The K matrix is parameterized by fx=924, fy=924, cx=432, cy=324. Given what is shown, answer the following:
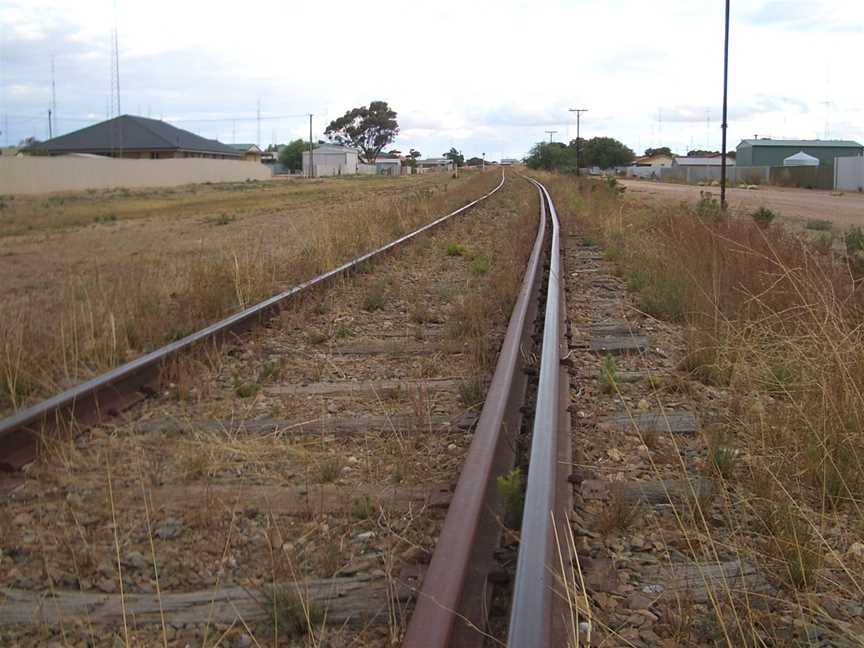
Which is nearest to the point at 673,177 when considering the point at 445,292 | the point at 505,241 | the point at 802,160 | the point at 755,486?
the point at 802,160

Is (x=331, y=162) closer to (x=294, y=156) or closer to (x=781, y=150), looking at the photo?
(x=294, y=156)

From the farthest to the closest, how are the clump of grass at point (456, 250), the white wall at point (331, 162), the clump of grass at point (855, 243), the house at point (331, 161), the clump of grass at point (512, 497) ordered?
1. the house at point (331, 161)
2. the white wall at point (331, 162)
3. the clump of grass at point (456, 250)
4. the clump of grass at point (855, 243)
5. the clump of grass at point (512, 497)

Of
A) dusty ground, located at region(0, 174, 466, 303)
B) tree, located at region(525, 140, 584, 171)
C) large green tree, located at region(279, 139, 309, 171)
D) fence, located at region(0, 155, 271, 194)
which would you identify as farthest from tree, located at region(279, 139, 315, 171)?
dusty ground, located at region(0, 174, 466, 303)

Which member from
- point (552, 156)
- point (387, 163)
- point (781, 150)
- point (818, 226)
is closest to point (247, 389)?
point (818, 226)

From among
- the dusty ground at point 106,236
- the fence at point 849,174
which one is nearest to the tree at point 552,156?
the fence at point 849,174

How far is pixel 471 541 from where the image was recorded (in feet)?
10.0

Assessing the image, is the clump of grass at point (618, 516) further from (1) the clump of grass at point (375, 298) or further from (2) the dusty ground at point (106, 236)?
(2) the dusty ground at point (106, 236)

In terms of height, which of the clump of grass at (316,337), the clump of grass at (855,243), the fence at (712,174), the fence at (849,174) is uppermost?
the fence at (712,174)

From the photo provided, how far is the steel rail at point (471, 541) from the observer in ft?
8.39

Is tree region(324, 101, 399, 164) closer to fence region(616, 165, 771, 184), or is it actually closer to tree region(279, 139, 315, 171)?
tree region(279, 139, 315, 171)

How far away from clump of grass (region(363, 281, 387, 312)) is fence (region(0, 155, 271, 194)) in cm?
4631

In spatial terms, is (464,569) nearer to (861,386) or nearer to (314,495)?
(314,495)

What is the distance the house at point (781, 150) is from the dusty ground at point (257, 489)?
95.0 meters

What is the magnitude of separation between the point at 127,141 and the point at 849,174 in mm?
58955
